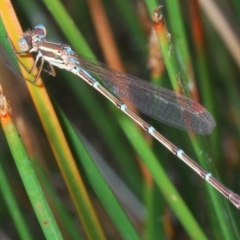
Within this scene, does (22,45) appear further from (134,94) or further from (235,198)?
(235,198)

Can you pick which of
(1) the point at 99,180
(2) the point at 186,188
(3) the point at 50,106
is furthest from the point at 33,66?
(2) the point at 186,188

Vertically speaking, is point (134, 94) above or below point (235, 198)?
above

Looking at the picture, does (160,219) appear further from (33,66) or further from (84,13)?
(84,13)

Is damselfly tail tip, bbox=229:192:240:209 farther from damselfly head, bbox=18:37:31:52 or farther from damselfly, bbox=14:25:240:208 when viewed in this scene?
damselfly head, bbox=18:37:31:52

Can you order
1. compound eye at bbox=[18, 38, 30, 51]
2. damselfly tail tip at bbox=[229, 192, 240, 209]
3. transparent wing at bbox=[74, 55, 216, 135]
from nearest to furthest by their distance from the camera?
compound eye at bbox=[18, 38, 30, 51]
damselfly tail tip at bbox=[229, 192, 240, 209]
transparent wing at bbox=[74, 55, 216, 135]

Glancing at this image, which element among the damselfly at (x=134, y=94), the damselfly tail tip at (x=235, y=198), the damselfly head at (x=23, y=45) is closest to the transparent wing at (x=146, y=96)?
the damselfly at (x=134, y=94)

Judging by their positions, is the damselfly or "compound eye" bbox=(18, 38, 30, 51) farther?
the damselfly

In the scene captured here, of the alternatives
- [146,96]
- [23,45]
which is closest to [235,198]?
[146,96]

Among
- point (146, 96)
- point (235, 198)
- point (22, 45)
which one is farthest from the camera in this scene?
point (146, 96)

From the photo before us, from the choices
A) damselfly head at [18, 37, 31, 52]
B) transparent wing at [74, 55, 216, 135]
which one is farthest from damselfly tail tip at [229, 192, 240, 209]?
damselfly head at [18, 37, 31, 52]
